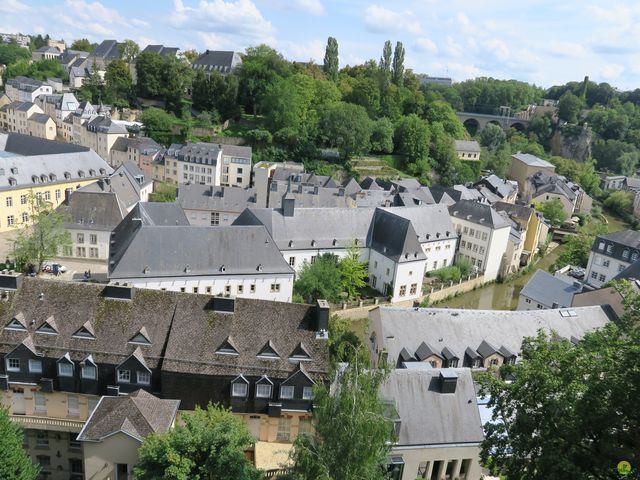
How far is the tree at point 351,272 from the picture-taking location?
3738 centimetres

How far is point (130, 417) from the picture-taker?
56.2 feet

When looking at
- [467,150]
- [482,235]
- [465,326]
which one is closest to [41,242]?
[465,326]

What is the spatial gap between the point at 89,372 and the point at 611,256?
128 ft

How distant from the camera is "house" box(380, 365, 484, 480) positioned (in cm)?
1812

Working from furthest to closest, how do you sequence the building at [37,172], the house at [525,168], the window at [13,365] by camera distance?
1. the house at [525,168]
2. the building at [37,172]
3. the window at [13,365]

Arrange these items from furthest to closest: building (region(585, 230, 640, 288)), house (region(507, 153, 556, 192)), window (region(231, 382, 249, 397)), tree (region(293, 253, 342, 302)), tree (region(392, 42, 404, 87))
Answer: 1. tree (region(392, 42, 404, 87))
2. house (region(507, 153, 556, 192))
3. building (region(585, 230, 640, 288))
4. tree (region(293, 253, 342, 302))
5. window (region(231, 382, 249, 397))

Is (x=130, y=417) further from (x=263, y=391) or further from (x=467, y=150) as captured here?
(x=467, y=150)

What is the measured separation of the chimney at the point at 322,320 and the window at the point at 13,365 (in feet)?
36.9

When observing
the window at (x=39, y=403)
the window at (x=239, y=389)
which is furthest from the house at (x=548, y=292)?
the window at (x=39, y=403)

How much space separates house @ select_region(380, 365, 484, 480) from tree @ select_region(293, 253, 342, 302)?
53.0 ft

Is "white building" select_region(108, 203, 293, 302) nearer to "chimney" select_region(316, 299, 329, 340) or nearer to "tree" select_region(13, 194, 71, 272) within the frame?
"tree" select_region(13, 194, 71, 272)

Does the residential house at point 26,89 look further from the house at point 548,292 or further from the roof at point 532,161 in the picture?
the house at point 548,292

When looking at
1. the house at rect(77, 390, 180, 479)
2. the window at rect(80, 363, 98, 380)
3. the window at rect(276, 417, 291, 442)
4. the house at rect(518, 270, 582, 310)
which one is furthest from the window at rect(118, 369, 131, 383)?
the house at rect(518, 270, 582, 310)

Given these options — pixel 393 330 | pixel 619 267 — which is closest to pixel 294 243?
pixel 393 330
